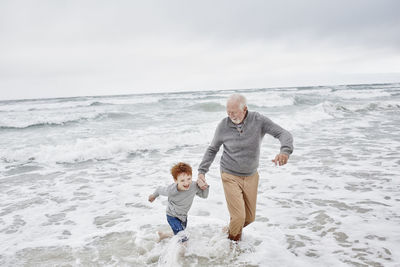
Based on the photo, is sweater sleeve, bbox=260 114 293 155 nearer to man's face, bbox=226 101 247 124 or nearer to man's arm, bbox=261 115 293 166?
man's arm, bbox=261 115 293 166

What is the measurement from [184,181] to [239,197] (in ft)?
2.35

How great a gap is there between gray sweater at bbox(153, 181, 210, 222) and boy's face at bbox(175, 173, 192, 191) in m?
0.11

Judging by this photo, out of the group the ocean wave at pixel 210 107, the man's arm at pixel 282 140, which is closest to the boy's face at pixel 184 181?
the man's arm at pixel 282 140

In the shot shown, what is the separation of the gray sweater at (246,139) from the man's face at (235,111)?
0.32 ft

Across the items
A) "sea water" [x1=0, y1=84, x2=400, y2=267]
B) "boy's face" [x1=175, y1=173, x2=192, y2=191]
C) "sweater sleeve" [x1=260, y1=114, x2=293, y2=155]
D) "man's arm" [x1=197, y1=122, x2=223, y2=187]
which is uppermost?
"sweater sleeve" [x1=260, y1=114, x2=293, y2=155]

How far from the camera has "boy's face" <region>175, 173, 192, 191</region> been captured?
3.59 meters

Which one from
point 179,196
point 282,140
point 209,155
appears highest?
point 282,140

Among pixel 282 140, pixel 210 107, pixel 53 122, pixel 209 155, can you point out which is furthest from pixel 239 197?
pixel 210 107

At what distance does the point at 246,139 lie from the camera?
11.7 feet

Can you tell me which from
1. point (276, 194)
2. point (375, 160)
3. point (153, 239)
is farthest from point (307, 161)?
point (153, 239)

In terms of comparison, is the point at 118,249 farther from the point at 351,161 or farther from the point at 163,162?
the point at 351,161

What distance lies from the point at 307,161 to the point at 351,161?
119 cm

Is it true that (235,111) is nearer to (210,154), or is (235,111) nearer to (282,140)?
(282,140)

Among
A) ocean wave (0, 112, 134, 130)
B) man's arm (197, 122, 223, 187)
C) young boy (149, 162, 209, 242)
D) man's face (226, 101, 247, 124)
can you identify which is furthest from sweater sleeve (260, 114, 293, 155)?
ocean wave (0, 112, 134, 130)
